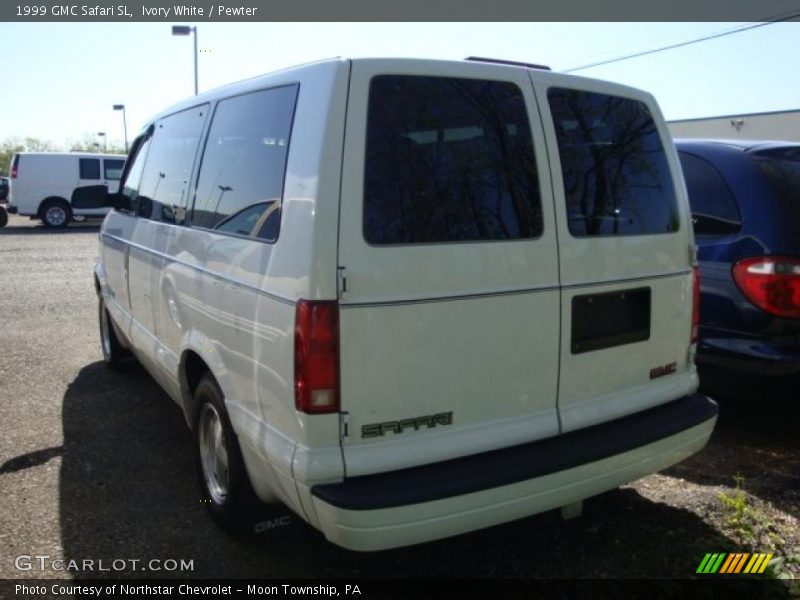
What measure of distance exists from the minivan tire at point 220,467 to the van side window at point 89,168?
20.3 m

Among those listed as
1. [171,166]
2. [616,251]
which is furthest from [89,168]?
[616,251]

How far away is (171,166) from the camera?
3.87 metres

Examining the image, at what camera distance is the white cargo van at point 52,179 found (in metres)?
A: 20.9

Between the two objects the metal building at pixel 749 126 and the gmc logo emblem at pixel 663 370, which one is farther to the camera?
the metal building at pixel 749 126

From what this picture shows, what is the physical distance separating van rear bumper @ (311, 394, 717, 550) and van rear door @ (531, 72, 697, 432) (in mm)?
126

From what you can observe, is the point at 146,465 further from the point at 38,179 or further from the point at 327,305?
the point at 38,179

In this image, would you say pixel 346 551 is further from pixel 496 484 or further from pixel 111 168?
pixel 111 168

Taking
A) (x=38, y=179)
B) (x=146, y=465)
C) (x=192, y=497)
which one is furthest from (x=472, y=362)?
(x=38, y=179)

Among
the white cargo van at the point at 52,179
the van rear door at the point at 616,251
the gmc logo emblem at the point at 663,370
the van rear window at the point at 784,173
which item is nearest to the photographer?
the van rear door at the point at 616,251

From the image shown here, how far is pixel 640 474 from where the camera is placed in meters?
2.89

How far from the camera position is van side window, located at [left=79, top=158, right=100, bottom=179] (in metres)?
21.3

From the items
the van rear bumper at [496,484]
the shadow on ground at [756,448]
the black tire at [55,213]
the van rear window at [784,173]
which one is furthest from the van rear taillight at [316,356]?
the black tire at [55,213]

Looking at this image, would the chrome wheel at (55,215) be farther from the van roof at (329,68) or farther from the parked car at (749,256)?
the parked car at (749,256)

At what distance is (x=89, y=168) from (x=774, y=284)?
21488 mm
